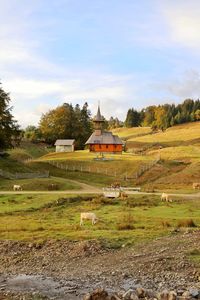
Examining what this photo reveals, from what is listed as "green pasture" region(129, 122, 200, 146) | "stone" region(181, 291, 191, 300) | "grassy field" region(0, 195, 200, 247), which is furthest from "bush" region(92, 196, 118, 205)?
"green pasture" region(129, 122, 200, 146)

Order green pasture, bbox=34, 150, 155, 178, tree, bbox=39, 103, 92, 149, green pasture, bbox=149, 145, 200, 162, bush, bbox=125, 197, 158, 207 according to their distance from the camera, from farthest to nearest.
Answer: tree, bbox=39, 103, 92, 149 → green pasture, bbox=149, 145, 200, 162 → green pasture, bbox=34, 150, 155, 178 → bush, bbox=125, 197, 158, 207

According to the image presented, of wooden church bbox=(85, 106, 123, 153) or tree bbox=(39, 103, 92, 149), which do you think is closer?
wooden church bbox=(85, 106, 123, 153)

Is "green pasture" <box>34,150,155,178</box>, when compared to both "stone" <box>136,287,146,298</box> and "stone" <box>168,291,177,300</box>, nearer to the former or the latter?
"stone" <box>136,287,146,298</box>

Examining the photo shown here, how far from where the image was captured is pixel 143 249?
86.2ft

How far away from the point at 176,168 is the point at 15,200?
44.8 metres

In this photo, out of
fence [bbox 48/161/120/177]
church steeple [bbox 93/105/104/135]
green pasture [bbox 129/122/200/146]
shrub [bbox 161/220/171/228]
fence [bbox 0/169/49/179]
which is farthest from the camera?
green pasture [bbox 129/122/200/146]

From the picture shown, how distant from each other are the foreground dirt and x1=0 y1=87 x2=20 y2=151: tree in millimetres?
50395

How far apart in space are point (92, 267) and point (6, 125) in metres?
57.2

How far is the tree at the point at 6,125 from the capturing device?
253ft

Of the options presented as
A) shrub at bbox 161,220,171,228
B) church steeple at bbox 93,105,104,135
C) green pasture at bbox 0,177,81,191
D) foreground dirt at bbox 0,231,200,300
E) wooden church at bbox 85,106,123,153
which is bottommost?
foreground dirt at bbox 0,231,200,300

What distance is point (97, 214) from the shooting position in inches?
1539

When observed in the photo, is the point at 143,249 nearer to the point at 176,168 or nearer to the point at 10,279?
the point at 10,279

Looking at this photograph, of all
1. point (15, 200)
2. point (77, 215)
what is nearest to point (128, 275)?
point (77, 215)

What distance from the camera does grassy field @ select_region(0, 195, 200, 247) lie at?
98.4ft
